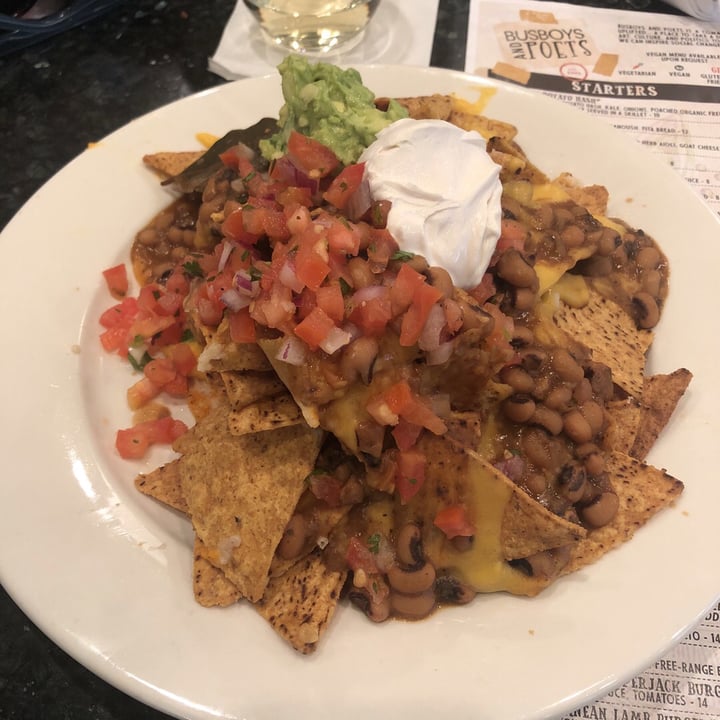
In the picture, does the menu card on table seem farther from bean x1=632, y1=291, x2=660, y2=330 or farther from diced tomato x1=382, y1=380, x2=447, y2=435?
diced tomato x1=382, y1=380, x2=447, y2=435

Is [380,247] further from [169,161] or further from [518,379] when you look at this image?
[169,161]

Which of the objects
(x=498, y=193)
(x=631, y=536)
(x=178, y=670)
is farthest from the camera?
(x=498, y=193)

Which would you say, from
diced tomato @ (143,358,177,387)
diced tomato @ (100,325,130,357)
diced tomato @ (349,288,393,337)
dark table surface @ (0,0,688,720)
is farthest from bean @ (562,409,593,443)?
dark table surface @ (0,0,688,720)

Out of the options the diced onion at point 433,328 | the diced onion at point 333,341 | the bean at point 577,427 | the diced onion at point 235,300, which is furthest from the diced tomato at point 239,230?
the bean at point 577,427

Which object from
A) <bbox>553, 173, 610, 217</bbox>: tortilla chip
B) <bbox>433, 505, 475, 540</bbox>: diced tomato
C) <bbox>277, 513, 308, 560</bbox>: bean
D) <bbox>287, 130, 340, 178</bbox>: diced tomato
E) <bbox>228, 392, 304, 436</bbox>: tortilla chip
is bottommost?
<bbox>277, 513, 308, 560</bbox>: bean

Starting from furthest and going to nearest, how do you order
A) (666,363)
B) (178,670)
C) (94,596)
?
1. (666,363)
2. (94,596)
3. (178,670)

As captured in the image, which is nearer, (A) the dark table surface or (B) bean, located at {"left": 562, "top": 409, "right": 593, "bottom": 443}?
(B) bean, located at {"left": 562, "top": 409, "right": 593, "bottom": 443}

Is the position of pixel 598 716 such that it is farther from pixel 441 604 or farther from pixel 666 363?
pixel 666 363

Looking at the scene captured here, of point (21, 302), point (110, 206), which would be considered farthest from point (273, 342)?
point (110, 206)
